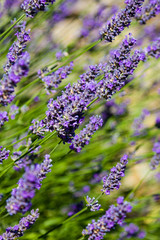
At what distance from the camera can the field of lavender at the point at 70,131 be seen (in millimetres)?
1050

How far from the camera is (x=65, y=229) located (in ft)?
6.78

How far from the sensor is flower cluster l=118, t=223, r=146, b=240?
2088 mm

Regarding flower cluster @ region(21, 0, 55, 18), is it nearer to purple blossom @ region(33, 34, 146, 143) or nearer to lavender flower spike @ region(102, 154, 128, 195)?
purple blossom @ region(33, 34, 146, 143)

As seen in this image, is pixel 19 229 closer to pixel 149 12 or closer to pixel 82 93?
pixel 82 93

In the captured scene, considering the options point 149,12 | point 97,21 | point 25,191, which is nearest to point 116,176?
point 25,191

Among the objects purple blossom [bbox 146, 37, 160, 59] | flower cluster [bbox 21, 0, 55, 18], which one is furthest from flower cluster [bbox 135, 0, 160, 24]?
flower cluster [bbox 21, 0, 55, 18]

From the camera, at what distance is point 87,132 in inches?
47.6

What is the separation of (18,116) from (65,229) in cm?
99

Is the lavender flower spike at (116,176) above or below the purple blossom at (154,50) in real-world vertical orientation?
below

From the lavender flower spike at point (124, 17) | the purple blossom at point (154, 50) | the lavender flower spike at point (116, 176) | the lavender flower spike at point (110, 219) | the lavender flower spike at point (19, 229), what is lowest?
the lavender flower spike at point (110, 219)

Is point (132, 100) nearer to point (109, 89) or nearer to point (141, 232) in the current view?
point (141, 232)

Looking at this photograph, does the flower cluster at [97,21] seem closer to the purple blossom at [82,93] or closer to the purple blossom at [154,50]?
the purple blossom at [154,50]

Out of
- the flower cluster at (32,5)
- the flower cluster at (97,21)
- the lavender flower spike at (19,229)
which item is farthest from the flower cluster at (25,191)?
the flower cluster at (97,21)

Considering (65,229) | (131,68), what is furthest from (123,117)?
(131,68)
